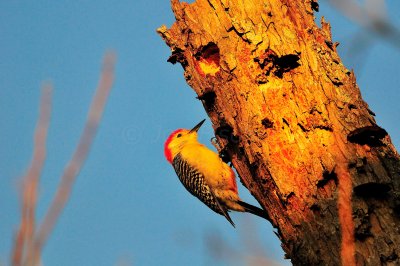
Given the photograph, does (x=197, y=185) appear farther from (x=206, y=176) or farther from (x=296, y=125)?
(x=296, y=125)

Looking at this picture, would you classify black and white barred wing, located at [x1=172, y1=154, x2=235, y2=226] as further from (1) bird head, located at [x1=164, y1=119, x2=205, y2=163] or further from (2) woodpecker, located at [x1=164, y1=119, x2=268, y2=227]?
(1) bird head, located at [x1=164, y1=119, x2=205, y2=163]

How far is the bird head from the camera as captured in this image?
765 cm

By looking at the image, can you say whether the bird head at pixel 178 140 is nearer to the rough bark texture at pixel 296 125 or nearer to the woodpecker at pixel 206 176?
the woodpecker at pixel 206 176

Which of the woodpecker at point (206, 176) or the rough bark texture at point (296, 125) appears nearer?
the rough bark texture at point (296, 125)

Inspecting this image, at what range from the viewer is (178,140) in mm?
7809

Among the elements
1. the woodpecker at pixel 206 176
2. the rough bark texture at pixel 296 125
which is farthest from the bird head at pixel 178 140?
the rough bark texture at pixel 296 125

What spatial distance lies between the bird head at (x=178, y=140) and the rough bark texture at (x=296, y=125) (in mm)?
3013

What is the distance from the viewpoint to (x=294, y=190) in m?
3.60

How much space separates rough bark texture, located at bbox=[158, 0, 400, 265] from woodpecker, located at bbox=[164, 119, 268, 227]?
2243 millimetres

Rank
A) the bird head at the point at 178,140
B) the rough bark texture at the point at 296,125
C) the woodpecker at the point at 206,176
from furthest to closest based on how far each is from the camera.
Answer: the bird head at the point at 178,140
the woodpecker at the point at 206,176
the rough bark texture at the point at 296,125

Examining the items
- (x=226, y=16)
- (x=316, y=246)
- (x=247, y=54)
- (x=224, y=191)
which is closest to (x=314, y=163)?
(x=316, y=246)

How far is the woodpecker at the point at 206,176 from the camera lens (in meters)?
6.82

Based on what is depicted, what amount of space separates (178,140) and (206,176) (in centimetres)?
101

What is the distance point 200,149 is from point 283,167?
358 cm
